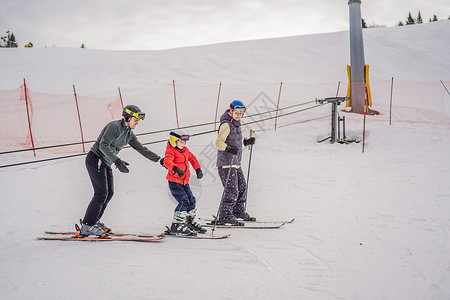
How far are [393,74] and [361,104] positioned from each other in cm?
1250

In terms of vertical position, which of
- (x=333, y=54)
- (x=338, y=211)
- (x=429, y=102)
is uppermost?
(x=333, y=54)

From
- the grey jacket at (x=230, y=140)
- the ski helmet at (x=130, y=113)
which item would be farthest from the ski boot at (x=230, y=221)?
the ski helmet at (x=130, y=113)

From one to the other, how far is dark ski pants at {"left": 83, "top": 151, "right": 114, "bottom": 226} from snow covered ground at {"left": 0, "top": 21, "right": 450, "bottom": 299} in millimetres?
436

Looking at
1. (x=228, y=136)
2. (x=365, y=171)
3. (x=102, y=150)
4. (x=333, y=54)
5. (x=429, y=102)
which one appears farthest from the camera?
(x=333, y=54)

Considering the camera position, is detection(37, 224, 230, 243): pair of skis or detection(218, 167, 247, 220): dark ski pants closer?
detection(37, 224, 230, 243): pair of skis

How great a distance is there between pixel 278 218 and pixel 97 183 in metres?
2.85

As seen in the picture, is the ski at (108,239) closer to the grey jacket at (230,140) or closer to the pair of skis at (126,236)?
the pair of skis at (126,236)

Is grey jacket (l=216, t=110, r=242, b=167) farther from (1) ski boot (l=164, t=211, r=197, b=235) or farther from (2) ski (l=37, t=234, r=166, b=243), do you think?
(2) ski (l=37, t=234, r=166, b=243)

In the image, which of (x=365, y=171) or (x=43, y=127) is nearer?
(x=365, y=171)

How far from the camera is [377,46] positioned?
32344 mm

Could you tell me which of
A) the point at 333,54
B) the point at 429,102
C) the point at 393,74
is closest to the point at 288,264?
the point at 429,102

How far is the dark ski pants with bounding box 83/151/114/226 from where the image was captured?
201 inches

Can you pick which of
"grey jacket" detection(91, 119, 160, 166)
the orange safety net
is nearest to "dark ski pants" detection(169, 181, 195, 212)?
"grey jacket" detection(91, 119, 160, 166)

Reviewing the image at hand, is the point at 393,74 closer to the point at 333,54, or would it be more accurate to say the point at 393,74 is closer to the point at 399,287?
the point at 333,54
